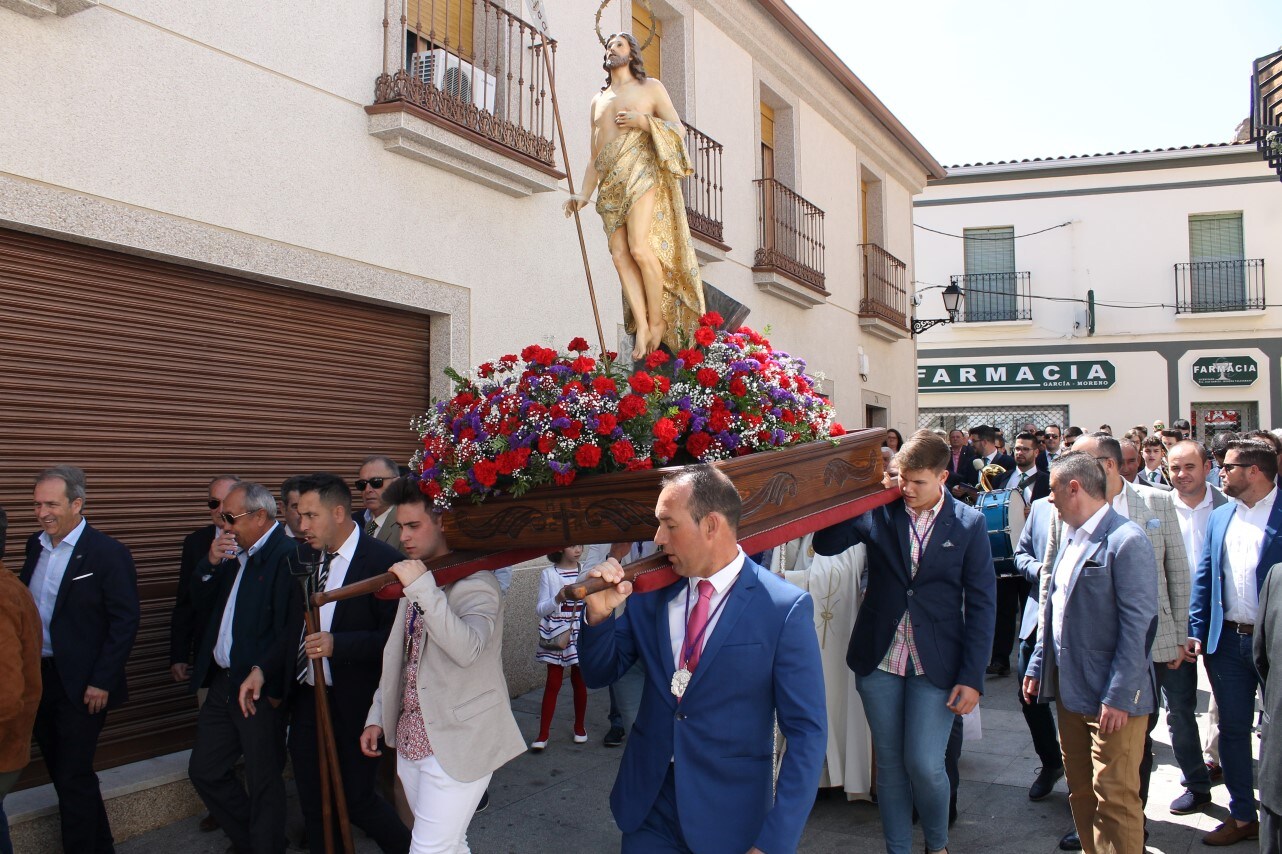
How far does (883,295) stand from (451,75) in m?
10.1

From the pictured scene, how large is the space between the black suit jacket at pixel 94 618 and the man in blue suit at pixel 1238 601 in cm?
497

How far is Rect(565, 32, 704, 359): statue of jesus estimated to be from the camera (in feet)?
14.4

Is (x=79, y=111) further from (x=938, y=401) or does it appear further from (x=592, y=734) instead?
(x=938, y=401)

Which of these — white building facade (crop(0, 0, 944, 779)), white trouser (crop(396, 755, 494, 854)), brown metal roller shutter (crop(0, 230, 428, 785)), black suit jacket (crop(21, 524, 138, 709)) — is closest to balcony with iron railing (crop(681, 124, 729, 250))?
white building facade (crop(0, 0, 944, 779))

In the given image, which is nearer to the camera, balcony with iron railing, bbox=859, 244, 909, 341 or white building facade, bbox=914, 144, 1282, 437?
balcony with iron railing, bbox=859, 244, 909, 341

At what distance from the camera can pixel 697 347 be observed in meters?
3.83

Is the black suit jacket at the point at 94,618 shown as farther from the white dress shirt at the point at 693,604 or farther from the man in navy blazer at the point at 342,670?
the white dress shirt at the point at 693,604

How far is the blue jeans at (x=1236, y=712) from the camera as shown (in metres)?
4.52

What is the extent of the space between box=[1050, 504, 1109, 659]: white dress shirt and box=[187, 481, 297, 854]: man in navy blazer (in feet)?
10.5

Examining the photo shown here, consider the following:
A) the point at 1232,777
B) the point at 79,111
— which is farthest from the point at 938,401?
the point at 79,111

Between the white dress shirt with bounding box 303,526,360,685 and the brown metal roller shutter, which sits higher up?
the brown metal roller shutter

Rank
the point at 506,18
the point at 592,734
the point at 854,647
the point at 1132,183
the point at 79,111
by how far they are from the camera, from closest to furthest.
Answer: the point at 854,647 → the point at 79,111 → the point at 592,734 → the point at 506,18 → the point at 1132,183

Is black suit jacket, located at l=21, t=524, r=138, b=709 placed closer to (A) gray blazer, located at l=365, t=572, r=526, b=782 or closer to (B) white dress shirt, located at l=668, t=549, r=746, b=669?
(A) gray blazer, located at l=365, t=572, r=526, b=782

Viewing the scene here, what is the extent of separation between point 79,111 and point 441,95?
243 centimetres
